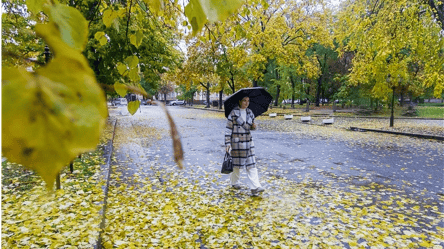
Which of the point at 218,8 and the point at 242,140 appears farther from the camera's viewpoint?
the point at 242,140

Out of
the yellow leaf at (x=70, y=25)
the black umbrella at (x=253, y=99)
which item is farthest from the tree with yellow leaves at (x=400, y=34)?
the yellow leaf at (x=70, y=25)

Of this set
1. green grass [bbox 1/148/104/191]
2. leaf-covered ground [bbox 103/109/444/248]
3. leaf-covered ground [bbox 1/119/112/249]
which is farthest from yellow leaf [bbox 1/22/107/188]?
green grass [bbox 1/148/104/191]

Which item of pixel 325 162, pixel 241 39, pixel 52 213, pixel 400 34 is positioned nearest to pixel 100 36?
pixel 52 213

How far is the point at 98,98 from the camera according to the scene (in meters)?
0.36

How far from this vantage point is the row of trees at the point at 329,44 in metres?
12.1

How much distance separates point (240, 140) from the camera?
18.5 feet

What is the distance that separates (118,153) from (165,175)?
3.62 meters

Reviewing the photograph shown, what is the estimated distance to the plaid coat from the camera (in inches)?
221

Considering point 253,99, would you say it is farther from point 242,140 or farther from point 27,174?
point 27,174

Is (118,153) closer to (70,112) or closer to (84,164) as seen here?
(84,164)

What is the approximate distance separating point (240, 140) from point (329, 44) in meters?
21.4

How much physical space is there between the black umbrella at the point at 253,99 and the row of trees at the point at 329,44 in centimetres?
78

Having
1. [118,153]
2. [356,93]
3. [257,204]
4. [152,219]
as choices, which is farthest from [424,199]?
[356,93]

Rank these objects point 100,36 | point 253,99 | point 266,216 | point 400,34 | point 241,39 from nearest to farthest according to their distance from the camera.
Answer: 1. point 100,36
2. point 266,216
3. point 253,99
4. point 400,34
5. point 241,39
